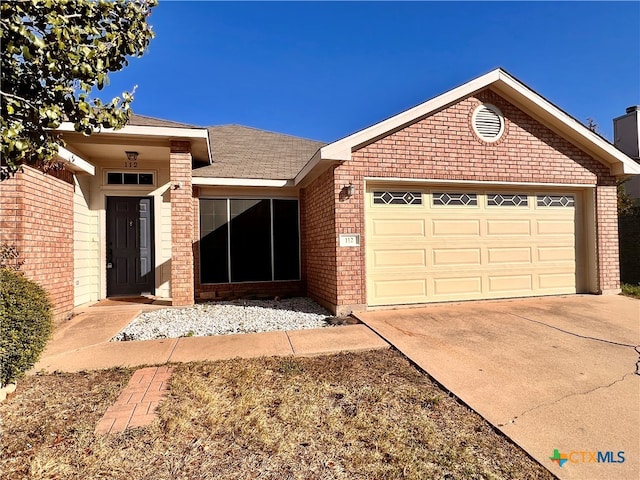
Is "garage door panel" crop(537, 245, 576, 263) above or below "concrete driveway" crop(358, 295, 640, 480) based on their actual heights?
above

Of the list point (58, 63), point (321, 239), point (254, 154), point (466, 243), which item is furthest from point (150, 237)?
point (466, 243)

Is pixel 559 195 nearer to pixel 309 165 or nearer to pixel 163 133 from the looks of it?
pixel 309 165

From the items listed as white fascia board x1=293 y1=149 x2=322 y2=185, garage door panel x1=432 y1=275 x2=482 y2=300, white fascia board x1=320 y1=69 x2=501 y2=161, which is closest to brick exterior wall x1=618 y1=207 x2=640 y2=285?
garage door panel x1=432 y1=275 x2=482 y2=300

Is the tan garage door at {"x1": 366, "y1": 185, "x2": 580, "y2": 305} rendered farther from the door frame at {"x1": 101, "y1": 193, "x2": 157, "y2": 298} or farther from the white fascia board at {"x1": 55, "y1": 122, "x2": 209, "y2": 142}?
the door frame at {"x1": 101, "y1": 193, "x2": 157, "y2": 298}

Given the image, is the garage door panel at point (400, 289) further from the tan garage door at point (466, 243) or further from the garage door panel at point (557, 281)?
the garage door panel at point (557, 281)

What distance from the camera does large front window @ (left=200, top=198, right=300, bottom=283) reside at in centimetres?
793

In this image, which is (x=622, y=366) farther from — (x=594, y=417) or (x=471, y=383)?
(x=471, y=383)

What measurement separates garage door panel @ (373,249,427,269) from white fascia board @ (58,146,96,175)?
575 cm

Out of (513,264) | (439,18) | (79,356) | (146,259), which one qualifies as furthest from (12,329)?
(439,18)

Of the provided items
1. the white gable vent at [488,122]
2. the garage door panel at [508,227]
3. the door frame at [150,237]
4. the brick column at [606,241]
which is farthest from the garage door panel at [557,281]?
the door frame at [150,237]

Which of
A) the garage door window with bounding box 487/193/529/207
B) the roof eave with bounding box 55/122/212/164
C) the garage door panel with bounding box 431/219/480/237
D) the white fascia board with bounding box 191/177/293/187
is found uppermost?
the roof eave with bounding box 55/122/212/164

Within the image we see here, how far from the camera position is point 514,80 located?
655cm

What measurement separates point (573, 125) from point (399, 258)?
15.3 feet

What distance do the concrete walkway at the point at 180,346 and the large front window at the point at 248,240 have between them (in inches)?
114
